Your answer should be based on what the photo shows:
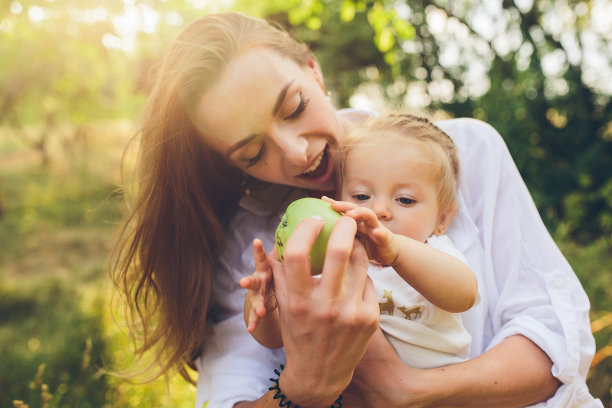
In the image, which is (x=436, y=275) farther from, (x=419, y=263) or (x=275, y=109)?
(x=275, y=109)

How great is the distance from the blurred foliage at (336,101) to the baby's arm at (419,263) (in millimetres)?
1168

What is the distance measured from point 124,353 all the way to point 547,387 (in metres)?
3.22

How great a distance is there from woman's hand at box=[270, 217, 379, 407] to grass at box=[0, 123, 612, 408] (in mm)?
1046

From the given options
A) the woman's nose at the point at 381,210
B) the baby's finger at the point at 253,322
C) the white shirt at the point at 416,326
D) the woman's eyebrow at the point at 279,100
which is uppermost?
the woman's eyebrow at the point at 279,100

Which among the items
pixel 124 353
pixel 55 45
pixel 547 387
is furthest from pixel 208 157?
pixel 55 45

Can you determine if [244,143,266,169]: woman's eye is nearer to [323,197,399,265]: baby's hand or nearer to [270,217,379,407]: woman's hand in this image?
[323,197,399,265]: baby's hand

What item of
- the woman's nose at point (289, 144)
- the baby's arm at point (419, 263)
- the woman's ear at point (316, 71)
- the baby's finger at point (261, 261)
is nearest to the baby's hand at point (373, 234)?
the baby's arm at point (419, 263)

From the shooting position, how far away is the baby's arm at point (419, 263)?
1.11 m

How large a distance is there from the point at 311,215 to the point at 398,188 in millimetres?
465

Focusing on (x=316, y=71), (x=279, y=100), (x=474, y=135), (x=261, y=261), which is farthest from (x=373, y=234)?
(x=316, y=71)

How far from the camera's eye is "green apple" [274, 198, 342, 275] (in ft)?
3.61

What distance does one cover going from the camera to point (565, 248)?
4.14m

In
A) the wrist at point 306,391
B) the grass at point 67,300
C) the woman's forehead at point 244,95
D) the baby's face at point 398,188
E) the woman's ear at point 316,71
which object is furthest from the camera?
the grass at point 67,300

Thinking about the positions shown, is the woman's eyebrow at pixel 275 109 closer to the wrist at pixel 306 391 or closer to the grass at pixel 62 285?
the grass at pixel 62 285
